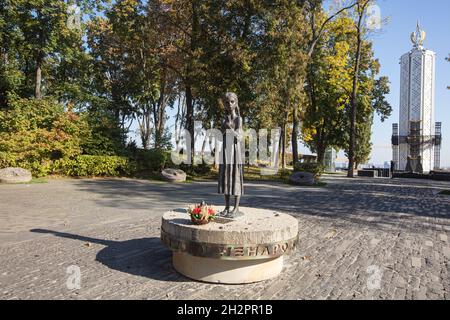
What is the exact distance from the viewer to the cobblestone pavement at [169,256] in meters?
4.03

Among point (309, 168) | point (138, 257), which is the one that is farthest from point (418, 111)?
point (138, 257)

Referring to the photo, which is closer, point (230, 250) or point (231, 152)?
point (230, 250)

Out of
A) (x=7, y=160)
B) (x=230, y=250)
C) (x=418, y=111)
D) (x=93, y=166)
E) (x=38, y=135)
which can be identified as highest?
(x=418, y=111)

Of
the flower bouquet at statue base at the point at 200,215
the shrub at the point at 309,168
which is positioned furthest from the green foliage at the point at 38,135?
the flower bouquet at statue base at the point at 200,215

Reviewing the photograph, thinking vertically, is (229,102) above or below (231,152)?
above

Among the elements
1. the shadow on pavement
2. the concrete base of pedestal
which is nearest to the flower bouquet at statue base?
the concrete base of pedestal

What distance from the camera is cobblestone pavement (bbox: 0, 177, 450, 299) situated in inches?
159

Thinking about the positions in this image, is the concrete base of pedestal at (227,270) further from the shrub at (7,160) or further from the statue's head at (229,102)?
the shrub at (7,160)

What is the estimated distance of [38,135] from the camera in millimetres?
17734

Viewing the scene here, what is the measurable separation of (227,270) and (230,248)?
369mm

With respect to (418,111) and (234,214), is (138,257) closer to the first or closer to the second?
(234,214)

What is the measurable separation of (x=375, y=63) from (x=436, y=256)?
27944 millimetres
